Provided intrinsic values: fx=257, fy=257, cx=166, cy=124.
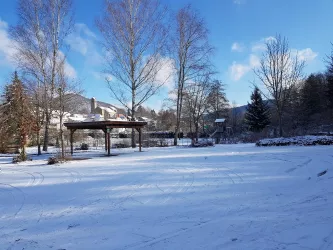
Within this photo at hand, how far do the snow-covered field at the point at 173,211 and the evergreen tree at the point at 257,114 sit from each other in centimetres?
2647

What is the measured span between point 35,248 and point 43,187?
384 centimetres

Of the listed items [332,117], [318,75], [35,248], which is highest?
[318,75]

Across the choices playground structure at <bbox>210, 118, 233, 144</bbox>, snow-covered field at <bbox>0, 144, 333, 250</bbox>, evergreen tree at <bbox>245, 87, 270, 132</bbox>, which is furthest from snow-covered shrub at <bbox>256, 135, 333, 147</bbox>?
evergreen tree at <bbox>245, 87, 270, 132</bbox>

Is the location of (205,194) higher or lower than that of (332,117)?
lower

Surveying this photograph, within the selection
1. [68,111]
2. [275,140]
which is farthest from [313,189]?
[68,111]

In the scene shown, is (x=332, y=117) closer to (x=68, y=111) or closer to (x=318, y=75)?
(x=318, y=75)

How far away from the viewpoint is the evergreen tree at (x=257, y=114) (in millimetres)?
33062

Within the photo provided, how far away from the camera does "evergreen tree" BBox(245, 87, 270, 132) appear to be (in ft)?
108

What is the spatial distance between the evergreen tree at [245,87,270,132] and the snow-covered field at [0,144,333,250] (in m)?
26.5

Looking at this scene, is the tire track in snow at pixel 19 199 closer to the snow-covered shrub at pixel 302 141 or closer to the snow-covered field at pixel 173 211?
the snow-covered field at pixel 173 211

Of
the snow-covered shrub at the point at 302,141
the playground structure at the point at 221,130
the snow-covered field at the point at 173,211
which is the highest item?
the playground structure at the point at 221,130

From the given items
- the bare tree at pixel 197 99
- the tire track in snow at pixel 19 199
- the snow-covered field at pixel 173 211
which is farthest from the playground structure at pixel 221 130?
the tire track in snow at pixel 19 199

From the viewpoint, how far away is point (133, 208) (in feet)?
15.4

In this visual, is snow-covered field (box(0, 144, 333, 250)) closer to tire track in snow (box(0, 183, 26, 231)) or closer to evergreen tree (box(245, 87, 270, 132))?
tire track in snow (box(0, 183, 26, 231))
